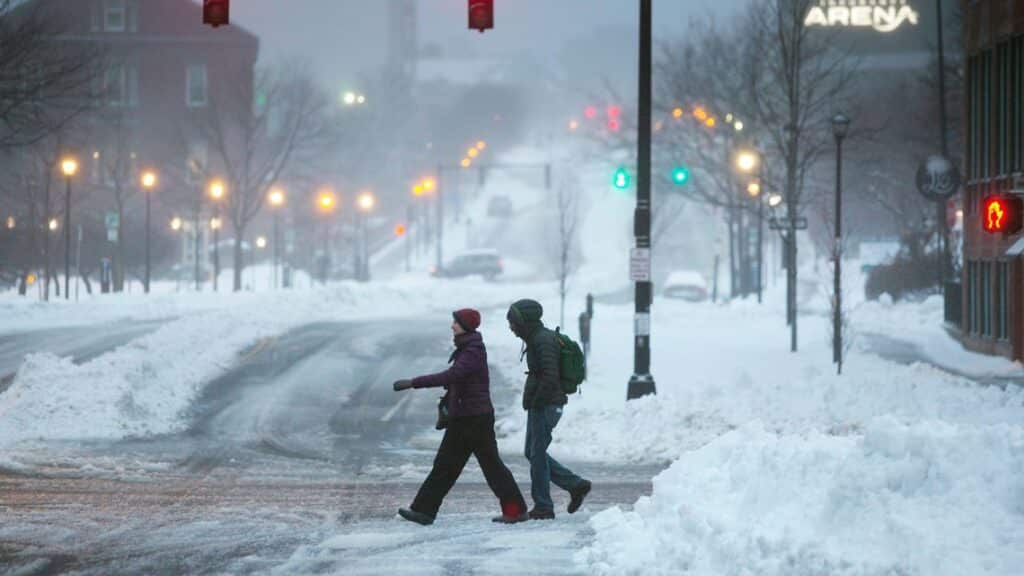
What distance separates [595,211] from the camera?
132 m

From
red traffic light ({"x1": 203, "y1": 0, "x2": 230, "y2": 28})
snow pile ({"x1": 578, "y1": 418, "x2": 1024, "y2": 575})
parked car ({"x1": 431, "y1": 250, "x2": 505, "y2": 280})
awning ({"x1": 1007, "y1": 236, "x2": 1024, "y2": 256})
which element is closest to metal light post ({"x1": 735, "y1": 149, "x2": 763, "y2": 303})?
awning ({"x1": 1007, "y1": 236, "x2": 1024, "y2": 256})

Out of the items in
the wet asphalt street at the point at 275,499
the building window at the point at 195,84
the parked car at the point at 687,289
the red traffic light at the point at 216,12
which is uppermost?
the building window at the point at 195,84

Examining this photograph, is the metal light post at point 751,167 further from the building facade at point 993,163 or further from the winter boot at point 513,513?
the winter boot at point 513,513

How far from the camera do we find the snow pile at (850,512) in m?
8.26

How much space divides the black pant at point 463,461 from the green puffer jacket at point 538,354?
432 mm

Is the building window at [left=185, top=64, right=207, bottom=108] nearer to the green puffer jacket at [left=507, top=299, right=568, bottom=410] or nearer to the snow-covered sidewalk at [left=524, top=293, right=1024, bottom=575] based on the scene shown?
the green puffer jacket at [left=507, top=299, right=568, bottom=410]

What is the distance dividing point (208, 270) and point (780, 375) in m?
54.9

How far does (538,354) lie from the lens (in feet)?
39.4

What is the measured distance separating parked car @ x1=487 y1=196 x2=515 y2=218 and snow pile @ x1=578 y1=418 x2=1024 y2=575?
107676 mm

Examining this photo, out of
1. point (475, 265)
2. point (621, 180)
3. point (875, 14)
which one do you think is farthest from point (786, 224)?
point (875, 14)

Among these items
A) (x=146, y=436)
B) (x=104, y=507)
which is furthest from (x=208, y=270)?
(x=104, y=507)

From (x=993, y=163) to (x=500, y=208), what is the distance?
8614 cm

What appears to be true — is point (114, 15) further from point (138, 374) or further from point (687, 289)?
point (138, 374)

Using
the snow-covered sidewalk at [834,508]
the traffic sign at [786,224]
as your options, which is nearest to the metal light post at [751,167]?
the traffic sign at [786,224]
